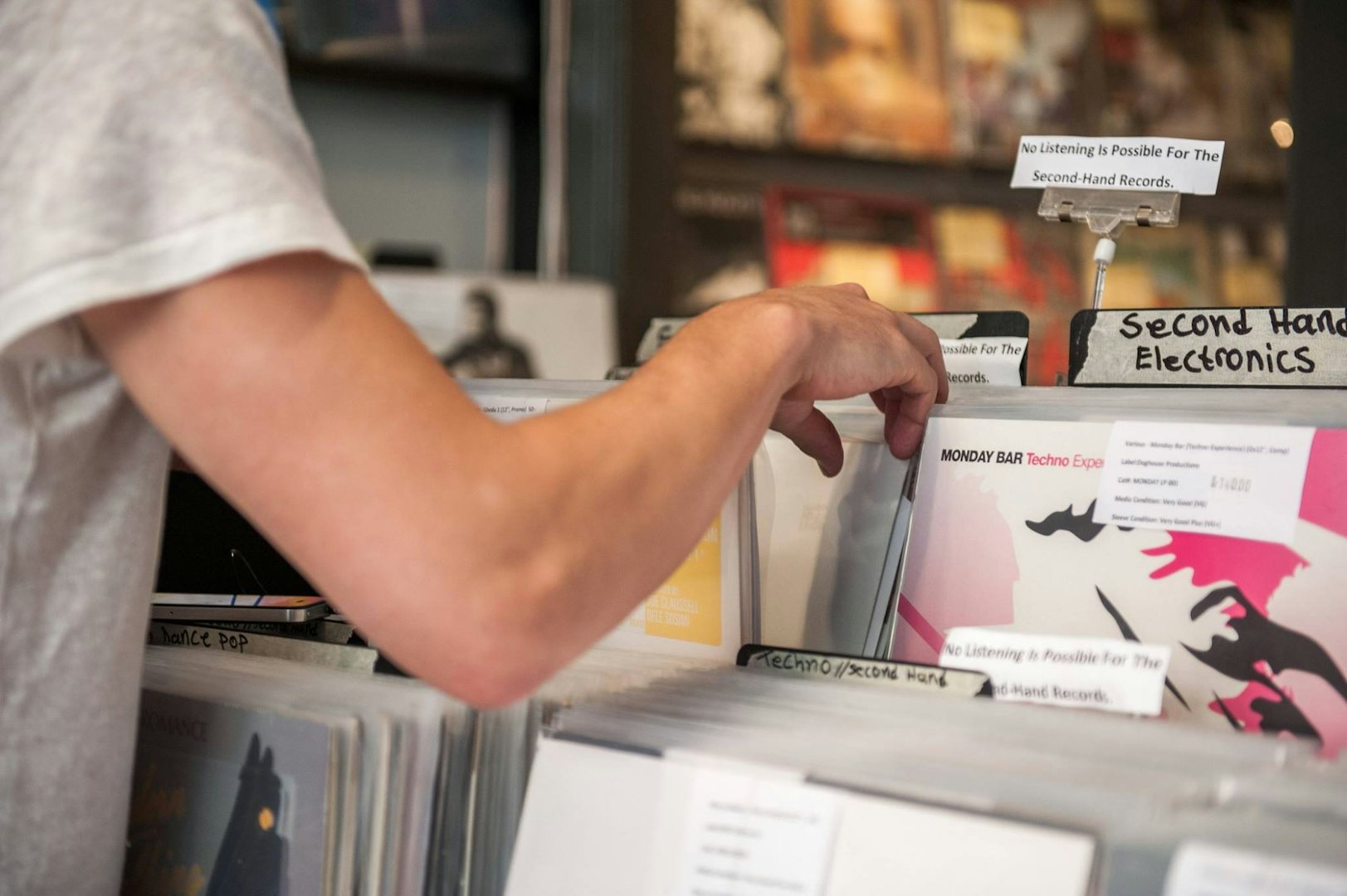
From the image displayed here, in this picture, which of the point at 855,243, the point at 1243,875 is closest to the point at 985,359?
the point at 1243,875

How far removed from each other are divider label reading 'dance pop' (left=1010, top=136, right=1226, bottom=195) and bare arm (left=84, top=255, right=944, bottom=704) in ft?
1.56

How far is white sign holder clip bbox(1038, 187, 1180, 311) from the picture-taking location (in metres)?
0.96

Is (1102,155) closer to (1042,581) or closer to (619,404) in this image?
(1042,581)

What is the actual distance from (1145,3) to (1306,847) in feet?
10.5

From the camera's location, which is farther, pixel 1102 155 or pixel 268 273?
pixel 1102 155

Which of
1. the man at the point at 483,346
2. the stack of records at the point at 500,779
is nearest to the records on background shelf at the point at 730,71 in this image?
the man at the point at 483,346

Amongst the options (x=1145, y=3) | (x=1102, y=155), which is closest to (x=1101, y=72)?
(x=1145, y=3)

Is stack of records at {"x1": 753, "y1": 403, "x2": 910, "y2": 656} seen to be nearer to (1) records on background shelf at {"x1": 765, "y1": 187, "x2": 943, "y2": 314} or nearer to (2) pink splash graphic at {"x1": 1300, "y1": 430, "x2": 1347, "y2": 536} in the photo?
(2) pink splash graphic at {"x1": 1300, "y1": 430, "x2": 1347, "y2": 536}

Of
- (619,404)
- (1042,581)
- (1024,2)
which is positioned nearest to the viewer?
(619,404)

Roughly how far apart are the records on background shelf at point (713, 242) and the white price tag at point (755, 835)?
7.47 ft

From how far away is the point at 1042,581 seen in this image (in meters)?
0.87

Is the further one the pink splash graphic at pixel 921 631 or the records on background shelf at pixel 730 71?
the records on background shelf at pixel 730 71

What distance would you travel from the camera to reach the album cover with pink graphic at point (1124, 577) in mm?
777

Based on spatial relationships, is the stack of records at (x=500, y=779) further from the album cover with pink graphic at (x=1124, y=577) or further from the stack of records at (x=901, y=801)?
the album cover with pink graphic at (x=1124, y=577)
